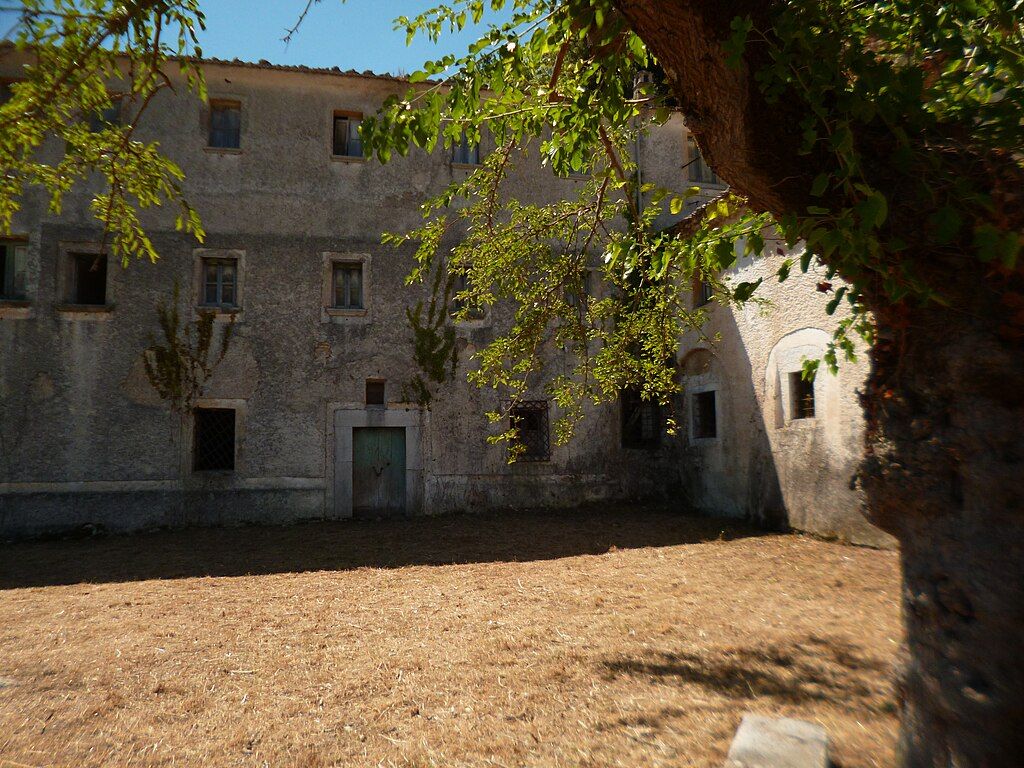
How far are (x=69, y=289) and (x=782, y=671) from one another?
12365 mm

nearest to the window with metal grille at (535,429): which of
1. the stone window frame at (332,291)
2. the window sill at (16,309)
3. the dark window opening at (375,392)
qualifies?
the dark window opening at (375,392)

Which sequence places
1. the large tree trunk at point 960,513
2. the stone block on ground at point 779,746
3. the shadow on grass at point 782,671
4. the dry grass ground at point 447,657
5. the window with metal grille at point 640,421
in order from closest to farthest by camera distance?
the large tree trunk at point 960,513, the stone block on ground at point 779,746, the dry grass ground at point 447,657, the shadow on grass at point 782,671, the window with metal grille at point 640,421

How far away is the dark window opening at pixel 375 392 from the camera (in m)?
11.5

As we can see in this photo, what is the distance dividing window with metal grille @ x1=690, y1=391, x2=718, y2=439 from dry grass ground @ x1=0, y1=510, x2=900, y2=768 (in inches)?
129

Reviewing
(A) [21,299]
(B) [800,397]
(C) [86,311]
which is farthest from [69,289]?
(B) [800,397]

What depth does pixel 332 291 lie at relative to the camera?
11539 millimetres

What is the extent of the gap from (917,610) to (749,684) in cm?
153

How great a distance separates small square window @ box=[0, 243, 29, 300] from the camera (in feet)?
34.8

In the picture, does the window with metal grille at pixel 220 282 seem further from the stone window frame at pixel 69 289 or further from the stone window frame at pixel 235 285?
the stone window frame at pixel 69 289

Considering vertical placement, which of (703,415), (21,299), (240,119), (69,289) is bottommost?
(703,415)

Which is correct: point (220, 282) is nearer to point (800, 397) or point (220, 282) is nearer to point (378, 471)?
point (378, 471)

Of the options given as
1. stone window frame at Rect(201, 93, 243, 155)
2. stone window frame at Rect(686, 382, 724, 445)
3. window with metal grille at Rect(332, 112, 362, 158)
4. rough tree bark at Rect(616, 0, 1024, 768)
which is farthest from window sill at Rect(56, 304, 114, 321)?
rough tree bark at Rect(616, 0, 1024, 768)

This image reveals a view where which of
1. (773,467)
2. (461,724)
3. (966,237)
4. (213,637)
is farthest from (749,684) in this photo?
(773,467)

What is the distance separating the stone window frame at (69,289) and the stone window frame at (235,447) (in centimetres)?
228
